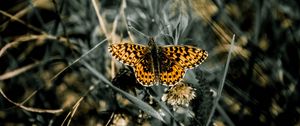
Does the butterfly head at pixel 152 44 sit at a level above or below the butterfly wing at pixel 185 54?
above

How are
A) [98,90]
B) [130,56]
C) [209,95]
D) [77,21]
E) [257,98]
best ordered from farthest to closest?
[77,21] < [98,90] < [257,98] < [130,56] < [209,95]

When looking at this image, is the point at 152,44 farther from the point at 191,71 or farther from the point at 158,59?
the point at 191,71

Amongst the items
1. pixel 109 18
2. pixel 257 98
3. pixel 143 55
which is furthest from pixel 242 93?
pixel 109 18

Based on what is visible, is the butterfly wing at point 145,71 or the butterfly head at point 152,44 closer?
the butterfly wing at point 145,71

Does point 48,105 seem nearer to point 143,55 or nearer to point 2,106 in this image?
point 2,106

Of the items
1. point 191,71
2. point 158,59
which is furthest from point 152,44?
point 191,71

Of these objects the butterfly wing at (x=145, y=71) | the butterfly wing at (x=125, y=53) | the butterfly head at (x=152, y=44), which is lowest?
the butterfly wing at (x=145, y=71)
